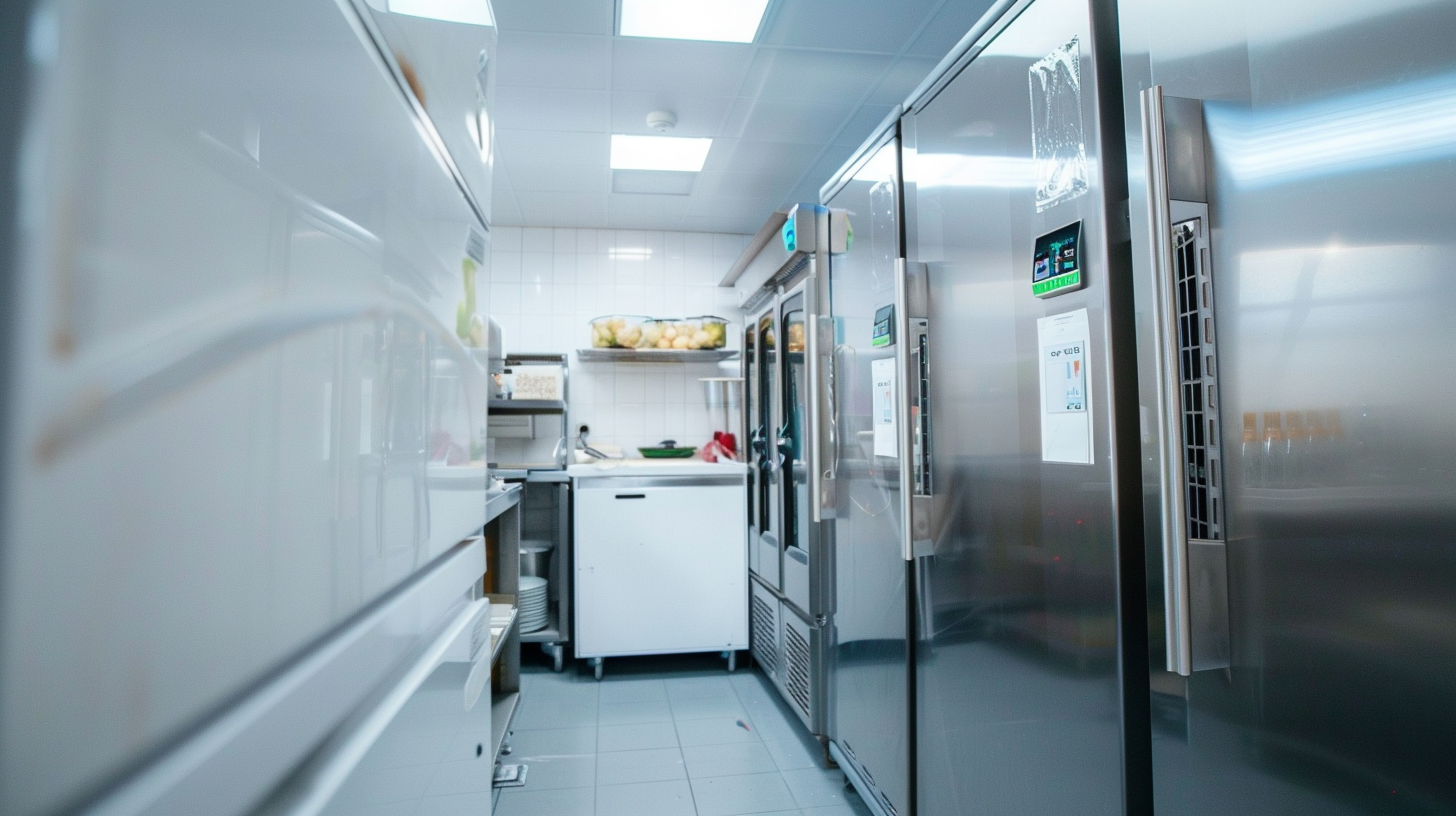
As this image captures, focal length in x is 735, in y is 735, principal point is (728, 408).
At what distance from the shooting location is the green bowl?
3984mm

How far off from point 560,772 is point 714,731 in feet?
1.92

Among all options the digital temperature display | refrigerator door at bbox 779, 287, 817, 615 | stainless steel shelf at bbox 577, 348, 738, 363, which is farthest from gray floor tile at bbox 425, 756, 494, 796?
stainless steel shelf at bbox 577, 348, 738, 363

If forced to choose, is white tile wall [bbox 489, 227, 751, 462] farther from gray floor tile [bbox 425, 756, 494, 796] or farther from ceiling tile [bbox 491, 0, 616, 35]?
gray floor tile [bbox 425, 756, 494, 796]

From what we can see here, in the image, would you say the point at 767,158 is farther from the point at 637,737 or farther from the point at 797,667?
→ the point at 637,737

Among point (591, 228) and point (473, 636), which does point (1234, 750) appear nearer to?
point (473, 636)

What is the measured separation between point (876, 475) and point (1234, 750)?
107 cm

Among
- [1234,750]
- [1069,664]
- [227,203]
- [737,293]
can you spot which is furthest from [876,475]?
[737,293]

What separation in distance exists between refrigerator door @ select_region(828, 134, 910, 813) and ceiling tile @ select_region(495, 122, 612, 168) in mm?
1306

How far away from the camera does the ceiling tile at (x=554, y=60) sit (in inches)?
91.5

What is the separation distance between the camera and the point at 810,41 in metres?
2.36

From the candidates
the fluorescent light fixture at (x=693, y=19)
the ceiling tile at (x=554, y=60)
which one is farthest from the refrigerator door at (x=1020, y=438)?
the ceiling tile at (x=554, y=60)

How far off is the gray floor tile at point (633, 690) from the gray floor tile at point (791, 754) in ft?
2.16

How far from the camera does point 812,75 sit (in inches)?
102

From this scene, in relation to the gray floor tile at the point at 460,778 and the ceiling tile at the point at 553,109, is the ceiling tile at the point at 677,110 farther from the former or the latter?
the gray floor tile at the point at 460,778
